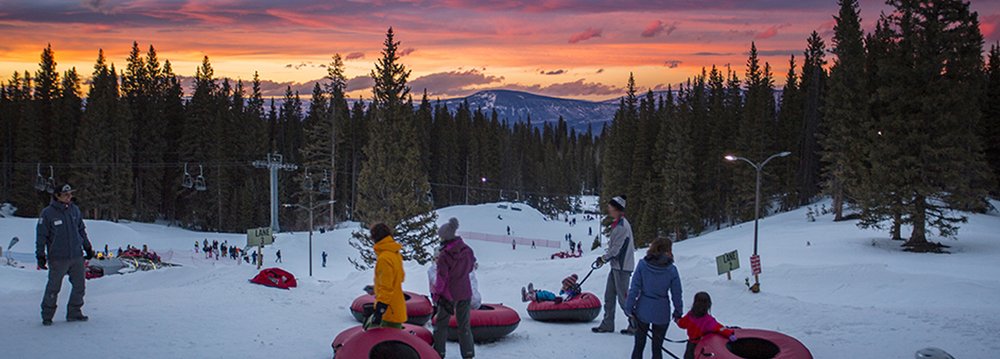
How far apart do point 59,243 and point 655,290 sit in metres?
7.42

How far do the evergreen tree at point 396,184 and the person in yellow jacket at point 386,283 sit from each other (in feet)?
85.4

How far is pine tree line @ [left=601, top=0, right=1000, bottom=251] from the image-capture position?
83.1ft

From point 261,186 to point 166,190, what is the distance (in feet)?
30.6

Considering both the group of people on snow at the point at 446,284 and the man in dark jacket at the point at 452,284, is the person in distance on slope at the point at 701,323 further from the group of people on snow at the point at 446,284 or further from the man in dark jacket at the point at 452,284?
the man in dark jacket at the point at 452,284

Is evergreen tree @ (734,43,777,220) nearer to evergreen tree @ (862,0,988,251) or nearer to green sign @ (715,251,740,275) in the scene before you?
evergreen tree @ (862,0,988,251)

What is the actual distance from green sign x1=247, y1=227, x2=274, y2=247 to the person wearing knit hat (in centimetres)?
1345

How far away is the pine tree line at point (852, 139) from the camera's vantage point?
25.3 meters

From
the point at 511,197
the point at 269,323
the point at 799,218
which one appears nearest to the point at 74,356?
the point at 269,323

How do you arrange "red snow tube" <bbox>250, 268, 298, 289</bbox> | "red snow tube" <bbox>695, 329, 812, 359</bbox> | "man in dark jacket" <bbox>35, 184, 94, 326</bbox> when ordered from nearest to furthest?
"red snow tube" <bbox>695, 329, 812, 359</bbox>, "man in dark jacket" <bbox>35, 184, 94, 326</bbox>, "red snow tube" <bbox>250, 268, 298, 289</bbox>

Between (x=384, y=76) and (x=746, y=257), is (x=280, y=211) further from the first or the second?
(x=746, y=257)

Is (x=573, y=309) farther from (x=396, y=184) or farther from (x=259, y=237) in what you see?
(x=396, y=184)

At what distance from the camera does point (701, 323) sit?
8.09 meters

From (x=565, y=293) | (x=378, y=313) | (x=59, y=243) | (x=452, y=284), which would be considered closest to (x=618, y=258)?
(x=565, y=293)

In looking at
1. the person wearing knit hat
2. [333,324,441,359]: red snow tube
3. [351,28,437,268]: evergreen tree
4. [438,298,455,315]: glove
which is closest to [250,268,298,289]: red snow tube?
the person wearing knit hat
